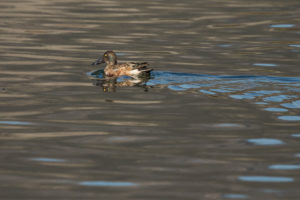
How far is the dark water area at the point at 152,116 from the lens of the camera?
7680 mm

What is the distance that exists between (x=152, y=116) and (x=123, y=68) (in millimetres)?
3939

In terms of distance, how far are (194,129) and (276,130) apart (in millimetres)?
1077

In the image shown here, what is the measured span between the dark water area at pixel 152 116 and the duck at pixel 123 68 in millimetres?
205

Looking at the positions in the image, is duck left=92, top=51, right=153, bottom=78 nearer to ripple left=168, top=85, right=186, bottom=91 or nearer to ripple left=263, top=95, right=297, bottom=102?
ripple left=168, top=85, right=186, bottom=91

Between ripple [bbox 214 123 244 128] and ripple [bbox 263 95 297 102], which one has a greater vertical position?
ripple [bbox 214 123 244 128]

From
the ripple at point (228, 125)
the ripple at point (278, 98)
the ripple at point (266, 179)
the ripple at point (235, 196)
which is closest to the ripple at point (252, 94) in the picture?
the ripple at point (278, 98)

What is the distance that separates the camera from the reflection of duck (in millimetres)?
Answer: 13648

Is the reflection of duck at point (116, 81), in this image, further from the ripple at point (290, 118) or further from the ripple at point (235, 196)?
the ripple at point (235, 196)

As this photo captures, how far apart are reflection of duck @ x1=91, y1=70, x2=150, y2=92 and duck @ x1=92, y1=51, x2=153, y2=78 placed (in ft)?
0.27

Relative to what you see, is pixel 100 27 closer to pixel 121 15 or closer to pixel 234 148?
pixel 121 15

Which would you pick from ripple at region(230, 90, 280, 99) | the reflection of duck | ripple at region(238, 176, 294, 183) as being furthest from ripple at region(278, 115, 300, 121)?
the reflection of duck

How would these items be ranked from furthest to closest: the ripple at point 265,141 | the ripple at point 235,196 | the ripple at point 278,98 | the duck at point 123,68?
the duck at point 123,68 → the ripple at point 278,98 → the ripple at point 265,141 → the ripple at point 235,196

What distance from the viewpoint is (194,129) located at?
995cm

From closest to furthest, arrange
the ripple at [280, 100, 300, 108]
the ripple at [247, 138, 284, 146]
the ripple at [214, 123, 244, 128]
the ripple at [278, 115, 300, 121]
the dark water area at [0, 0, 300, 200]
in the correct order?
the dark water area at [0, 0, 300, 200]
the ripple at [247, 138, 284, 146]
the ripple at [214, 123, 244, 128]
the ripple at [278, 115, 300, 121]
the ripple at [280, 100, 300, 108]
